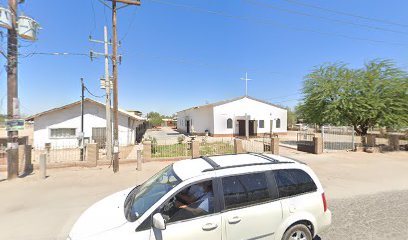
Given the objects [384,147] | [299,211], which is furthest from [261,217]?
[384,147]

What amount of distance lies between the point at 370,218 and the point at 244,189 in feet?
12.2

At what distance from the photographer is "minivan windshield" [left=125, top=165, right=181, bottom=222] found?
10.1ft

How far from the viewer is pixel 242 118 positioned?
26.9m

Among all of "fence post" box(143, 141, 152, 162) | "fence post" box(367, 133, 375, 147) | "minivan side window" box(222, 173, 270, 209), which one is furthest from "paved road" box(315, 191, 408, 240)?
"fence post" box(367, 133, 375, 147)

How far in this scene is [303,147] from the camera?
50.5 feet

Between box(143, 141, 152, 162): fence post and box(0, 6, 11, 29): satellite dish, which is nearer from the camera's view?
box(0, 6, 11, 29): satellite dish

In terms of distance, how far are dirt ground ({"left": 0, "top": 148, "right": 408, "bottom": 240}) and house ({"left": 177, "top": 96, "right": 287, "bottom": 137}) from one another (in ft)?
49.0

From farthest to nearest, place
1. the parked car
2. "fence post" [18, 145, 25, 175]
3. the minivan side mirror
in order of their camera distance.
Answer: "fence post" [18, 145, 25, 175] < the parked car < the minivan side mirror

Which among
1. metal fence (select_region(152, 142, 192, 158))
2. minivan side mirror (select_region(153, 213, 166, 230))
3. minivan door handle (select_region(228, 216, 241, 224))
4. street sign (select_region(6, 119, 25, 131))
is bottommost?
metal fence (select_region(152, 142, 192, 158))

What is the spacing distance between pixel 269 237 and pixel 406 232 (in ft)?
10.5

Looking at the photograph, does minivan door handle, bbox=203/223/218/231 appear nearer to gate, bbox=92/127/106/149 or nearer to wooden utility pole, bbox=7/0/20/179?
wooden utility pole, bbox=7/0/20/179

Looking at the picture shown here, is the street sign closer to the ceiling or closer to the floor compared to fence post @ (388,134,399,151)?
closer to the ceiling

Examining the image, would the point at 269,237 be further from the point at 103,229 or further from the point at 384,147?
the point at 384,147

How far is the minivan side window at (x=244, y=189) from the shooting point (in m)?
3.21
